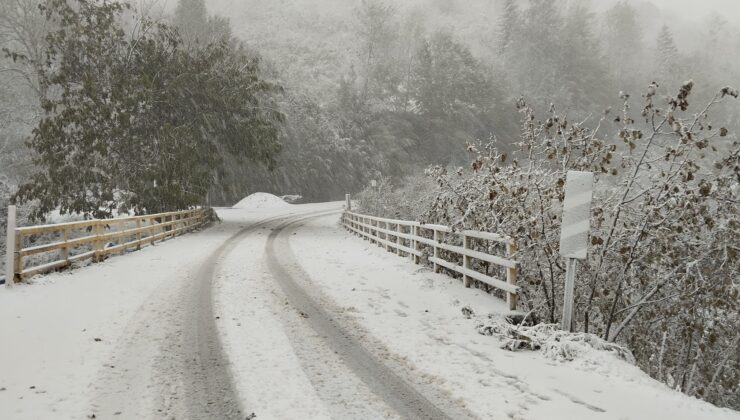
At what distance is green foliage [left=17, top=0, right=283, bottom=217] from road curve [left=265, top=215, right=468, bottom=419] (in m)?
15.2

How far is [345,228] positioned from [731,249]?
64.2ft

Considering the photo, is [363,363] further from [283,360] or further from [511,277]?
[511,277]

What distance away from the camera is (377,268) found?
11.3m

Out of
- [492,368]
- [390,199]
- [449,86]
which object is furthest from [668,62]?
[492,368]

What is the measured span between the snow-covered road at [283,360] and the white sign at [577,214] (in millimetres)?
1319

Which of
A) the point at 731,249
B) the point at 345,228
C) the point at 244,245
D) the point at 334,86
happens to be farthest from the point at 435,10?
the point at 731,249

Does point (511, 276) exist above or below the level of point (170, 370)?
above

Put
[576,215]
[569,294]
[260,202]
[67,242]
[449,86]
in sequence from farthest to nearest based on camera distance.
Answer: [449,86], [260,202], [67,242], [569,294], [576,215]

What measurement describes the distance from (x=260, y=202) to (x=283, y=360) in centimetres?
3560

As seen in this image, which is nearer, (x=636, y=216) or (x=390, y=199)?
(x=636, y=216)

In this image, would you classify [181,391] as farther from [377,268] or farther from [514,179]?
[377,268]

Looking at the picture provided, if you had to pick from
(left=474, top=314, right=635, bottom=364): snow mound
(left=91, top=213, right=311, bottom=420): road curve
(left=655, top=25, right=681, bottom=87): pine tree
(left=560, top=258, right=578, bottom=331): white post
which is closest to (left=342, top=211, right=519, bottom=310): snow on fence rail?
(left=474, top=314, right=635, bottom=364): snow mound

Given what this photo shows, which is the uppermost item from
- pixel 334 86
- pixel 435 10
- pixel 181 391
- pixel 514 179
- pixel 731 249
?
pixel 435 10

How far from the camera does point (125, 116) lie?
20.8 m
